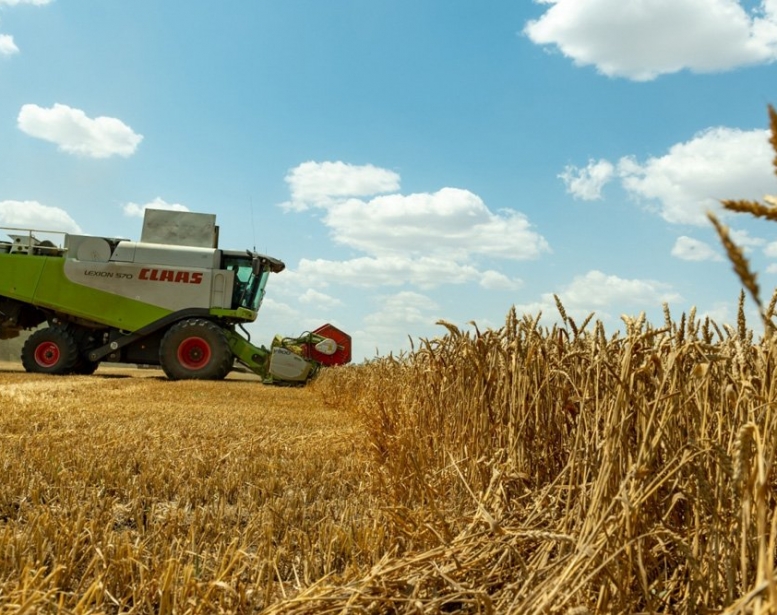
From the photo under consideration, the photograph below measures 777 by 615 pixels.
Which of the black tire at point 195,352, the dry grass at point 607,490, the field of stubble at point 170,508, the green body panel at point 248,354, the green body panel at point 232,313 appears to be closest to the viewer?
the dry grass at point 607,490

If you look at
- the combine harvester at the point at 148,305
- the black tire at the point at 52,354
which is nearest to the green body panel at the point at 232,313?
the combine harvester at the point at 148,305

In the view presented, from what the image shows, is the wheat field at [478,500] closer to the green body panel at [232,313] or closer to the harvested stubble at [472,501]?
the harvested stubble at [472,501]

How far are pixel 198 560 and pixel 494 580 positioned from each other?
4.22 feet

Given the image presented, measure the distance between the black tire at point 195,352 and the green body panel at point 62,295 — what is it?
0.82 m

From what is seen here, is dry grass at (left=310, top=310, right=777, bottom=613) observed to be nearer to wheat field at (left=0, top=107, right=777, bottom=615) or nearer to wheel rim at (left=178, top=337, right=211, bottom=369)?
wheat field at (left=0, top=107, right=777, bottom=615)

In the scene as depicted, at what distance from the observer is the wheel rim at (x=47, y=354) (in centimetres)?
1638

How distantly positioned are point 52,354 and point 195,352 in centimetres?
343

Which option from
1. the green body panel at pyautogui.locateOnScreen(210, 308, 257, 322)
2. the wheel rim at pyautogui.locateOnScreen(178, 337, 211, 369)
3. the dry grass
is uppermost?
the green body panel at pyautogui.locateOnScreen(210, 308, 257, 322)

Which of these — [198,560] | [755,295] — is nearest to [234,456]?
[198,560]

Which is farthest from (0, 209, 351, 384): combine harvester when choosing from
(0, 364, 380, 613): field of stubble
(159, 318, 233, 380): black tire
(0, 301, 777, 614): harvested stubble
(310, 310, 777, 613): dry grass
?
(310, 310, 777, 613): dry grass

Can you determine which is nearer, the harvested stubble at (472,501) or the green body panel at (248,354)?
the harvested stubble at (472,501)

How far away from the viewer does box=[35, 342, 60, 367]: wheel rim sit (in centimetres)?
1638

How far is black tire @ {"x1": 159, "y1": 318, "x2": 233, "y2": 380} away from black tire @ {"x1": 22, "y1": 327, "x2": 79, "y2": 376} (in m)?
2.31

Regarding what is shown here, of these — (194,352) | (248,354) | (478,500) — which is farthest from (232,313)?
(478,500)
